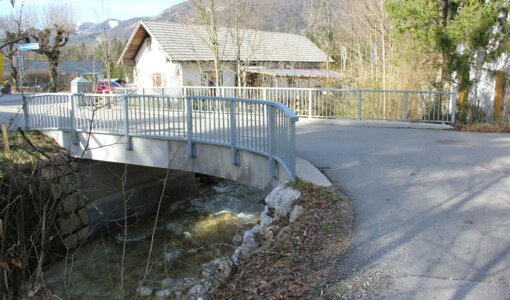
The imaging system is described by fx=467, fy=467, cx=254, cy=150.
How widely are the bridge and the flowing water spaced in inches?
64.3

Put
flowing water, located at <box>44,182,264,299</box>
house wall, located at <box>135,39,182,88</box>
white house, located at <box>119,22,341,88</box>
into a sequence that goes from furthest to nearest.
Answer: house wall, located at <box>135,39,182,88</box>
white house, located at <box>119,22,341,88</box>
flowing water, located at <box>44,182,264,299</box>

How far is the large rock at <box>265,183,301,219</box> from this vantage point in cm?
658

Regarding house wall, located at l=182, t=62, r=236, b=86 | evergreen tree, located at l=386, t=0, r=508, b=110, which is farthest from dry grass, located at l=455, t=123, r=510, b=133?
house wall, located at l=182, t=62, r=236, b=86

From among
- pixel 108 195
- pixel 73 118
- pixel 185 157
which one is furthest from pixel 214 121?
pixel 108 195

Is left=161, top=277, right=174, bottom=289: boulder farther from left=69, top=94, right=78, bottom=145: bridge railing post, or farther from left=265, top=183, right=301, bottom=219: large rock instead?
left=69, top=94, right=78, bottom=145: bridge railing post

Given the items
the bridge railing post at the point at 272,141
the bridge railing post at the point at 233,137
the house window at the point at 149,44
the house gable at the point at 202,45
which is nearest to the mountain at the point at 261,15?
the house gable at the point at 202,45

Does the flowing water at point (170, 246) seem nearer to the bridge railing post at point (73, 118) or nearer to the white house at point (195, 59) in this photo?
the bridge railing post at point (73, 118)

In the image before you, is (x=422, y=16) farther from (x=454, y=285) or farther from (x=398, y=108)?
(x=454, y=285)

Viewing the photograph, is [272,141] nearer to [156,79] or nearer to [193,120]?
[193,120]

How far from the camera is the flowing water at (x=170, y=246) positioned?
902 cm

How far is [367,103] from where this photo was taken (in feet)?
52.4

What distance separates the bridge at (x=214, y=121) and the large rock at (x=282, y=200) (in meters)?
0.35

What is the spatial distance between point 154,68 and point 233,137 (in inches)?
1172

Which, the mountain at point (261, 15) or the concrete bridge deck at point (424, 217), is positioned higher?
the mountain at point (261, 15)
